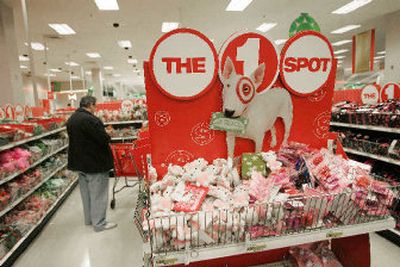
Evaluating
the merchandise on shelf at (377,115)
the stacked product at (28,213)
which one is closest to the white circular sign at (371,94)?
the merchandise on shelf at (377,115)

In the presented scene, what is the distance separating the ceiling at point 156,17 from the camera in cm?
671

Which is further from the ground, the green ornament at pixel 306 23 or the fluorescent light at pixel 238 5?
the fluorescent light at pixel 238 5

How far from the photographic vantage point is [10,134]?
3.21 metres

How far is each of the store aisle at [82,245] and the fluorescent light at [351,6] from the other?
825cm

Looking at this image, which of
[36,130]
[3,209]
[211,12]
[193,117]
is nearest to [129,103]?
[36,130]

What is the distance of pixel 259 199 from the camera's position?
125 centimetres

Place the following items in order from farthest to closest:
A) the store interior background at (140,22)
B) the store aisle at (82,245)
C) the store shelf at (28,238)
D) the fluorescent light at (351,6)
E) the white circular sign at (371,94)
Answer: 1. the fluorescent light at (351,6)
2. the store interior background at (140,22)
3. the white circular sign at (371,94)
4. the store aisle at (82,245)
5. the store shelf at (28,238)

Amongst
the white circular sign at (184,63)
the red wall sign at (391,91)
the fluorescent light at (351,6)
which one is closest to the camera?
the white circular sign at (184,63)

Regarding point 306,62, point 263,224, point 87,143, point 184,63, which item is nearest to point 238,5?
point 87,143

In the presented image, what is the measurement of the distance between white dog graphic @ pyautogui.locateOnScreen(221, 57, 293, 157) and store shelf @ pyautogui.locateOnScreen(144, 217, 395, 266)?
2.04ft

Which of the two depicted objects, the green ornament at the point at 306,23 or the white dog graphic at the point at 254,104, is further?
the green ornament at the point at 306,23

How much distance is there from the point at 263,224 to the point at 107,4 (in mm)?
7007

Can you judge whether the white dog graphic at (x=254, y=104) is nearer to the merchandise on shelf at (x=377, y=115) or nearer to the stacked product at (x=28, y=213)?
the merchandise on shelf at (x=377, y=115)

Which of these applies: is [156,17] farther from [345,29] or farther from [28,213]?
[345,29]
